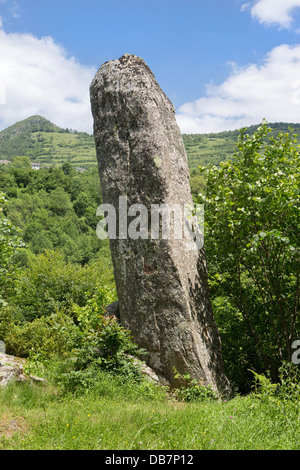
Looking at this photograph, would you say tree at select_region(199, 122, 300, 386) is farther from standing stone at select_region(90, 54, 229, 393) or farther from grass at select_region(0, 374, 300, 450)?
grass at select_region(0, 374, 300, 450)

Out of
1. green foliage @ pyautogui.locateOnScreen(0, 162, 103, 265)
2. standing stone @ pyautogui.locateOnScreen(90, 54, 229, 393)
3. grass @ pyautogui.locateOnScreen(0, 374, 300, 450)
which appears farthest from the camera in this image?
green foliage @ pyautogui.locateOnScreen(0, 162, 103, 265)

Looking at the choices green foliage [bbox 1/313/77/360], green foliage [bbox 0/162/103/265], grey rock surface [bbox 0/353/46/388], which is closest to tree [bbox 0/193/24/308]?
green foliage [bbox 1/313/77/360]

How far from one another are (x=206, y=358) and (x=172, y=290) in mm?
1322

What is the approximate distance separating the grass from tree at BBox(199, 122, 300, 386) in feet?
7.19

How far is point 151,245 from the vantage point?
6.73 metres

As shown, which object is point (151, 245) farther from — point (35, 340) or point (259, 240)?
point (35, 340)

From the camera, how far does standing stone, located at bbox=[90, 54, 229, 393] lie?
258 inches

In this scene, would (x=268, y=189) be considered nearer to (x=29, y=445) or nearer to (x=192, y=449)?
(x=192, y=449)

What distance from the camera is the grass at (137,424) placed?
12.7ft

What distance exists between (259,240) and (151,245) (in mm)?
1833

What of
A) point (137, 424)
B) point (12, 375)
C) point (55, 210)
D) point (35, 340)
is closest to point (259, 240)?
point (137, 424)

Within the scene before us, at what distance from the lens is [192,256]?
7012mm

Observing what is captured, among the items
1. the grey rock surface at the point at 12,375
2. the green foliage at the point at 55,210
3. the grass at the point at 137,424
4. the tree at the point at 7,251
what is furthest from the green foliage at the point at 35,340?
the green foliage at the point at 55,210
